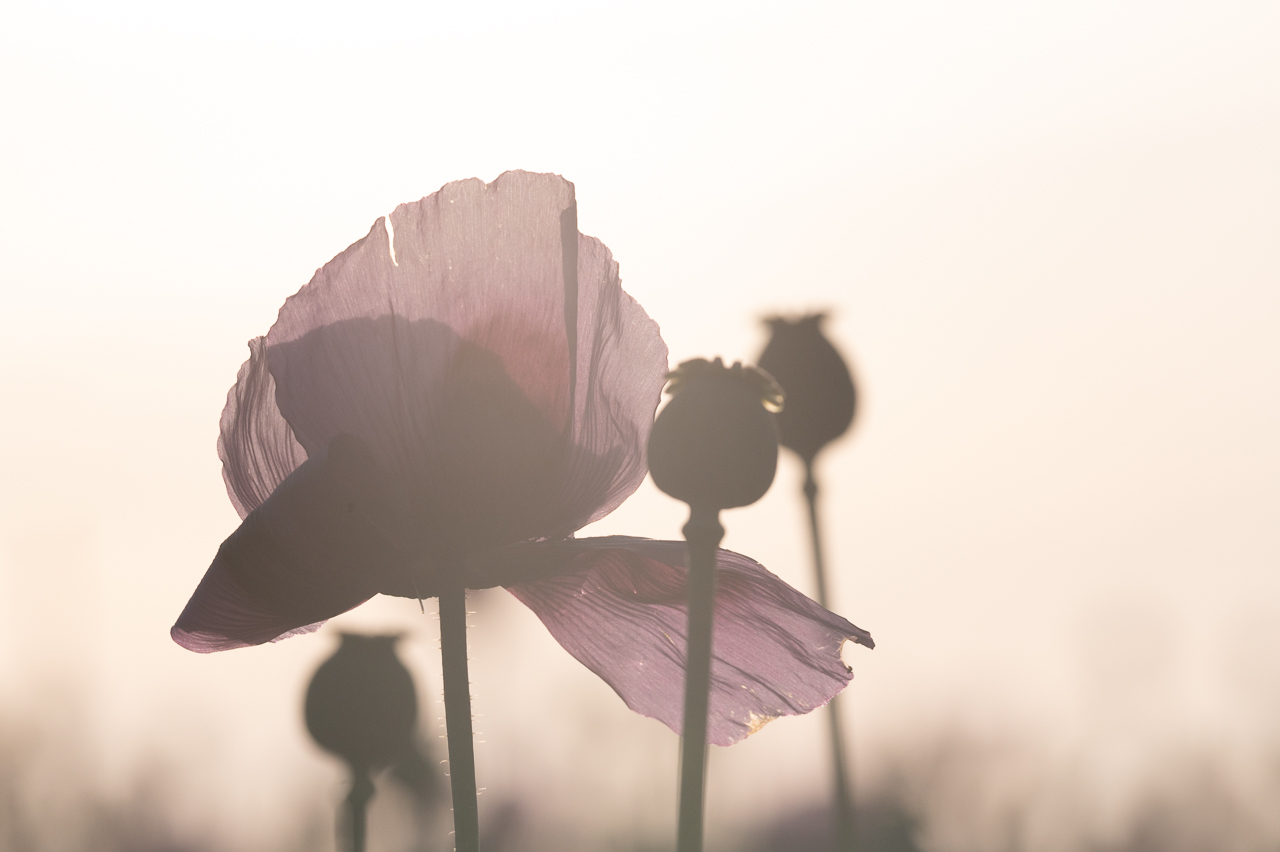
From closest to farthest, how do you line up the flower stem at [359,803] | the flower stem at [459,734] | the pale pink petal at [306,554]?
1. the flower stem at [459,734]
2. the pale pink petal at [306,554]
3. the flower stem at [359,803]

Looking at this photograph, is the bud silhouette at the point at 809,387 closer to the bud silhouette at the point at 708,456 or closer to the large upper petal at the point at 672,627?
the large upper petal at the point at 672,627

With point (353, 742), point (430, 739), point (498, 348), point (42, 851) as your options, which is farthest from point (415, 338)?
point (42, 851)

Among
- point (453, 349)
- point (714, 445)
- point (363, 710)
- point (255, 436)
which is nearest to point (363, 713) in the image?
point (363, 710)

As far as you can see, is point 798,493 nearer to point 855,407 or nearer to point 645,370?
point 855,407

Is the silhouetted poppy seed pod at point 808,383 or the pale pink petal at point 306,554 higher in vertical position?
the silhouetted poppy seed pod at point 808,383

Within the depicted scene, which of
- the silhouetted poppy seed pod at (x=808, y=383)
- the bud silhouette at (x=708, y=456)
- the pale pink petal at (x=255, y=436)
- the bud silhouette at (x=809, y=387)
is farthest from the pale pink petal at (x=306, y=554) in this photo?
the silhouetted poppy seed pod at (x=808, y=383)

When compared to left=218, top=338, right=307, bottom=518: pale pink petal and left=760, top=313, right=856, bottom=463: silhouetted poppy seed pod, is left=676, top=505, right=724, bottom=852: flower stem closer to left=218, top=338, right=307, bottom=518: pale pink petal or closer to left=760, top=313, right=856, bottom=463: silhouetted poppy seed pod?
left=218, top=338, right=307, bottom=518: pale pink petal
